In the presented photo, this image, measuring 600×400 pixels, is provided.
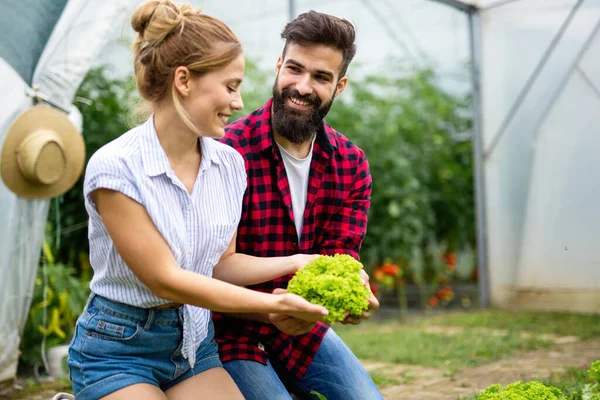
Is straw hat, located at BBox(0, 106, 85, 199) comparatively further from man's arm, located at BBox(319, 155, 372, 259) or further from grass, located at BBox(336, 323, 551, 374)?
grass, located at BBox(336, 323, 551, 374)

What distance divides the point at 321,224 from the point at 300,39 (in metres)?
0.72

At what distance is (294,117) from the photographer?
108 inches

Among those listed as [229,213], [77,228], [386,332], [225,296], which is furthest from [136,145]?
[386,332]

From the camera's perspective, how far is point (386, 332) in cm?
618

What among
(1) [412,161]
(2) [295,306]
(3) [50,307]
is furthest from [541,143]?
(2) [295,306]

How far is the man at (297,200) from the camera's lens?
2730 millimetres

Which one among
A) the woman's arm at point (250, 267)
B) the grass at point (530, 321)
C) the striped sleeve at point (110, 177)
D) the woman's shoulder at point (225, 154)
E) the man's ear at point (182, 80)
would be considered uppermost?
the man's ear at point (182, 80)

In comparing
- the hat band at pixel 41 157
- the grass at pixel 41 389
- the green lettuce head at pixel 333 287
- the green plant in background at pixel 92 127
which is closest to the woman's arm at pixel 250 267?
the green lettuce head at pixel 333 287

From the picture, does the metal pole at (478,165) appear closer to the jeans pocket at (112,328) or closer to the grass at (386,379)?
the grass at (386,379)

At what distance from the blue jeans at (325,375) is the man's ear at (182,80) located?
1.04 m

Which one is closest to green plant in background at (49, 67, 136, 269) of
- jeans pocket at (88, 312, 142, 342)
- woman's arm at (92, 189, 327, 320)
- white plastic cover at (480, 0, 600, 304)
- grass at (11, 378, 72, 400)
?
grass at (11, 378, 72, 400)

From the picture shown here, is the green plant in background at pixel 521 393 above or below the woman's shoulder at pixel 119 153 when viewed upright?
below

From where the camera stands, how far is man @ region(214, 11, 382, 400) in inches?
→ 107

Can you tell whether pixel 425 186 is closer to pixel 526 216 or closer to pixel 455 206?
pixel 455 206
